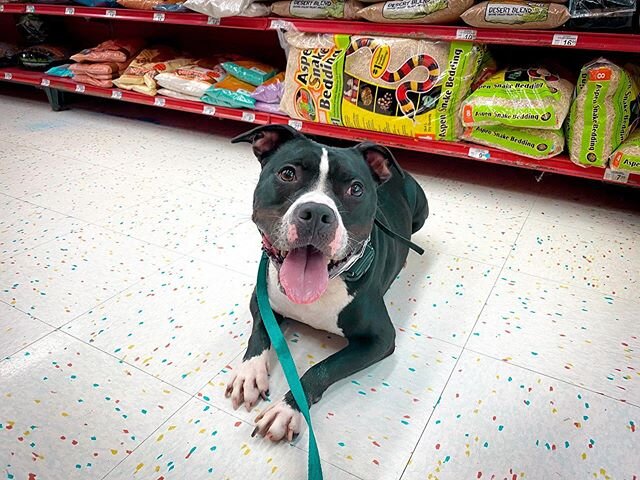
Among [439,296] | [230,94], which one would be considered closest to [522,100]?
[439,296]

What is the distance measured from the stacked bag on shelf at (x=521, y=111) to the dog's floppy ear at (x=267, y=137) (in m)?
1.48

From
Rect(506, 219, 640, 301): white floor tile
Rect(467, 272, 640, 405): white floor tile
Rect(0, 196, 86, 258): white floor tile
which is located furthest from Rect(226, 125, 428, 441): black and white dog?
Rect(0, 196, 86, 258): white floor tile

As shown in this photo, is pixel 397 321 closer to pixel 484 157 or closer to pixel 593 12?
pixel 484 157

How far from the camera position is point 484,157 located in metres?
2.49

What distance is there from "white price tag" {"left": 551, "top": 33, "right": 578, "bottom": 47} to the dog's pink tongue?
181 cm

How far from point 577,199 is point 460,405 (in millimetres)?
1951

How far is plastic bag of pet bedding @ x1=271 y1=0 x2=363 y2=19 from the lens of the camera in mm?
2586

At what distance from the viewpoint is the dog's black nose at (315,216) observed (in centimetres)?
98

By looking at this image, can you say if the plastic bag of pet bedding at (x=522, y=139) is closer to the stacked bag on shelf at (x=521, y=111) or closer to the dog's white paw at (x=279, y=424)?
the stacked bag on shelf at (x=521, y=111)

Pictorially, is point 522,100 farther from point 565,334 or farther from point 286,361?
point 286,361

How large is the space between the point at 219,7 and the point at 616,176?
2.52 metres

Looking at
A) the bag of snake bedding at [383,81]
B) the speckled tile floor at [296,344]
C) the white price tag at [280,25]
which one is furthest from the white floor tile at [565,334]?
the white price tag at [280,25]

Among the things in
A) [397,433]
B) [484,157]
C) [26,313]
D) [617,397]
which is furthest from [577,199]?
[26,313]

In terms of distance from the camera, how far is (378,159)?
122cm
